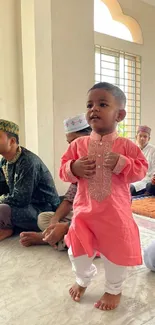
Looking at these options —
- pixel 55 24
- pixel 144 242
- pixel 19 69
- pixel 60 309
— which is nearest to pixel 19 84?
pixel 19 69

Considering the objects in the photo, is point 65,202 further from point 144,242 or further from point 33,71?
point 33,71

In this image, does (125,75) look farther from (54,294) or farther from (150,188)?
(54,294)

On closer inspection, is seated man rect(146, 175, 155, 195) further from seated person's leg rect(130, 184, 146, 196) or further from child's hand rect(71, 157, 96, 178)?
child's hand rect(71, 157, 96, 178)

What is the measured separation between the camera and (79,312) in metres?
1.10

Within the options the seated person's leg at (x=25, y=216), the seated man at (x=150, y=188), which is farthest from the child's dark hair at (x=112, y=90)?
the seated man at (x=150, y=188)

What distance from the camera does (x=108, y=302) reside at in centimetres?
112

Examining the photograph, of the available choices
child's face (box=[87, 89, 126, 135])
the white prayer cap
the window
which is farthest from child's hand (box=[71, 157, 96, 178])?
the window

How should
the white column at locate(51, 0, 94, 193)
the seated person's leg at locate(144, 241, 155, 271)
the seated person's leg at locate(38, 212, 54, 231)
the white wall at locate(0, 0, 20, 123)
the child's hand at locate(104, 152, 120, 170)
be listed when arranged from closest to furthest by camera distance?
1. the child's hand at locate(104, 152, 120, 170)
2. the seated person's leg at locate(144, 241, 155, 271)
3. the seated person's leg at locate(38, 212, 54, 231)
4. the white wall at locate(0, 0, 20, 123)
5. the white column at locate(51, 0, 94, 193)

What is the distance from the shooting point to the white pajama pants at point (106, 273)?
3.67ft

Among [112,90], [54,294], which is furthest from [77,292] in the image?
[112,90]

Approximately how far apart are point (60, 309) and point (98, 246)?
0.26 metres

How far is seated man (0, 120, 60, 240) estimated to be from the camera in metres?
1.83

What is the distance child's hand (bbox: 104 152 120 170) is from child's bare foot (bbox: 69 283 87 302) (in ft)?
1.62

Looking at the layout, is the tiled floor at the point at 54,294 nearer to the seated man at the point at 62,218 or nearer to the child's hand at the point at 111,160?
the seated man at the point at 62,218
